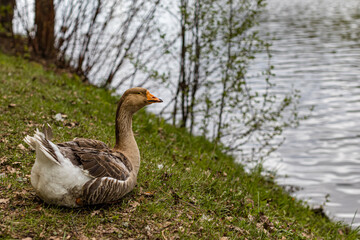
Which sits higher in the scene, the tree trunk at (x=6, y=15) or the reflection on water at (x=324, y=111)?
the tree trunk at (x=6, y=15)

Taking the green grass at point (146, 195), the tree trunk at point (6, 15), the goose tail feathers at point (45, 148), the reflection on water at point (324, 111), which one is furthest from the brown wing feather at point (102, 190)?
the tree trunk at point (6, 15)

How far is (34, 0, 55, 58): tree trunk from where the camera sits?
41.5 ft

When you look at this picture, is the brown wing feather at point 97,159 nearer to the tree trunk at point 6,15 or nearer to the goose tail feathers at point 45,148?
the goose tail feathers at point 45,148

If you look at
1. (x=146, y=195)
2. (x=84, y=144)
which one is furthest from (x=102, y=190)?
(x=146, y=195)

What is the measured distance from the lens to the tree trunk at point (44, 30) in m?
12.7

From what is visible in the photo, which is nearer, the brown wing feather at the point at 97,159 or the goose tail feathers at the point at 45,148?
the goose tail feathers at the point at 45,148

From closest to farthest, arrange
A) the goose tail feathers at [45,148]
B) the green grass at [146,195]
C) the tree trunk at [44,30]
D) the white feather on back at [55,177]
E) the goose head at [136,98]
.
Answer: the goose tail feathers at [45,148]
the white feather on back at [55,177]
the green grass at [146,195]
the goose head at [136,98]
the tree trunk at [44,30]

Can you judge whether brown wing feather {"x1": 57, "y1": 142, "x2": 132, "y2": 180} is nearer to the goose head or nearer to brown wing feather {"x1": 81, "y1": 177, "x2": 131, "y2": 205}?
brown wing feather {"x1": 81, "y1": 177, "x2": 131, "y2": 205}

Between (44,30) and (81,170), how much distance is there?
10524 mm

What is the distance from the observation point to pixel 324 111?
1327 centimetres

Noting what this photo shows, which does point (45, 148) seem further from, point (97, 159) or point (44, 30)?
point (44, 30)

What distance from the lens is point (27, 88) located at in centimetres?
896

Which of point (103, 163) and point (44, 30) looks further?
point (44, 30)

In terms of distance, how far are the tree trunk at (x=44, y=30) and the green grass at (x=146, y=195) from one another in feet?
12.1
